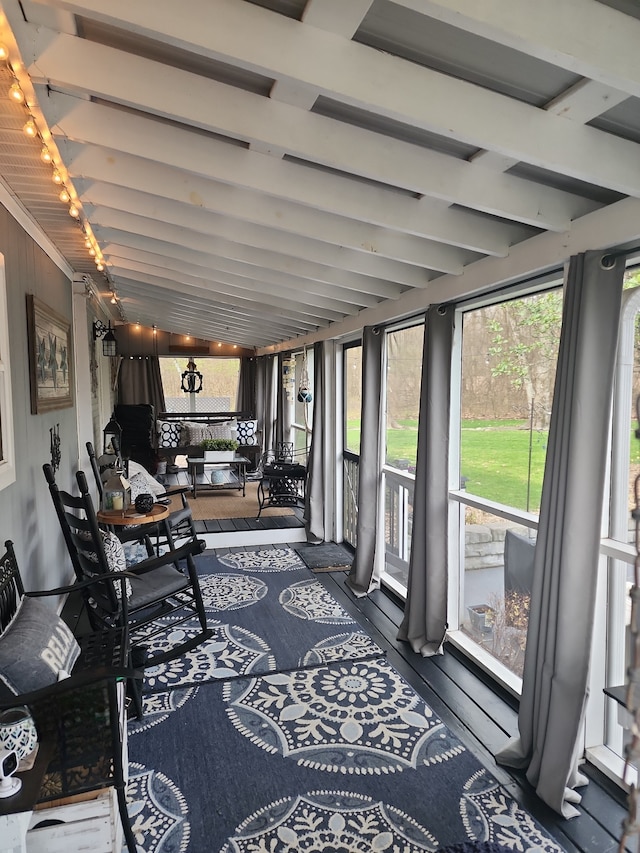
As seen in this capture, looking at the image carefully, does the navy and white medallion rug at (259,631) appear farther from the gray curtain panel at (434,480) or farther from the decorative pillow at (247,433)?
the decorative pillow at (247,433)

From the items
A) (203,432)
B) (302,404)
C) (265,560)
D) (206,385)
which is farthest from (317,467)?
(206,385)

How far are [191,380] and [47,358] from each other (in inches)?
249

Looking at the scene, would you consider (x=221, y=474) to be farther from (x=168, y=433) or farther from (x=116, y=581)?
(x=116, y=581)

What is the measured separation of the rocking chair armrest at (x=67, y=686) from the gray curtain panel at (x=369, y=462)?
2702mm

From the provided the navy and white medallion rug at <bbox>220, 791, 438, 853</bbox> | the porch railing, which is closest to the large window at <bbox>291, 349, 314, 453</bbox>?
the porch railing

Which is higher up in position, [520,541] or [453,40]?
[453,40]

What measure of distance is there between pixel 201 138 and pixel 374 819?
2.67 m

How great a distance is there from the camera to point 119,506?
154 inches

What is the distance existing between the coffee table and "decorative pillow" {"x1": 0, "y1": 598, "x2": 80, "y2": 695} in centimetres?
449

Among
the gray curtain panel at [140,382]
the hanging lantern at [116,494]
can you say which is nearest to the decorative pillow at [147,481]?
the hanging lantern at [116,494]

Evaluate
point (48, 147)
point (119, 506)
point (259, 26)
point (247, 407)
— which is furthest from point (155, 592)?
point (247, 407)

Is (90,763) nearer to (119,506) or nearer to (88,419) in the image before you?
(119,506)

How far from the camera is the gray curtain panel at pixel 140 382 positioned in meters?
9.88

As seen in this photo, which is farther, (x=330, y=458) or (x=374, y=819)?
(x=330, y=458)
